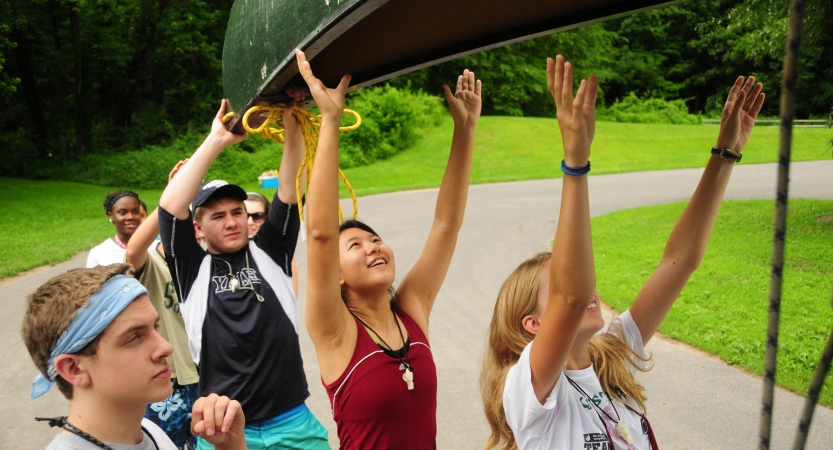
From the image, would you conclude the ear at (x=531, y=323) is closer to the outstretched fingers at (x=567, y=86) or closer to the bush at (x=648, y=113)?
the outstretched fingers at (x=567, y=86)

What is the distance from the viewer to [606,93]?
45688mm

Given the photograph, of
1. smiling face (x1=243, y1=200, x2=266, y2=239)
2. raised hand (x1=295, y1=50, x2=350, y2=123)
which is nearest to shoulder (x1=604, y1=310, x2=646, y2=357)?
raised hand (x1=295, y1=50, x2=350, y2=123)

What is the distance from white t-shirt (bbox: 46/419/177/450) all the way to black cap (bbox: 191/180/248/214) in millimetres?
1370

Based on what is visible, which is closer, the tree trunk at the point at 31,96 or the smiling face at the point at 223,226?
the smiling face at the point at 223,226

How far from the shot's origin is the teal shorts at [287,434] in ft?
9.67

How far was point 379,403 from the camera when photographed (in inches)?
89.3

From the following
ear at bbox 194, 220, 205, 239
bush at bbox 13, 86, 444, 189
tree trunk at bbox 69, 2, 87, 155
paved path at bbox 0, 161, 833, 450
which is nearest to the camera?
ear at bbox 194, 220, 205, 239

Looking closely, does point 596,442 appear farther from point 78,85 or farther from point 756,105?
point 78,85

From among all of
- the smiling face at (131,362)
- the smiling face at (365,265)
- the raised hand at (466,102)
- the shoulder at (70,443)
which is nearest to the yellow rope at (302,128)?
the smiling face at (365,265)

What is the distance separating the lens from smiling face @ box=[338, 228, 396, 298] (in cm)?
253

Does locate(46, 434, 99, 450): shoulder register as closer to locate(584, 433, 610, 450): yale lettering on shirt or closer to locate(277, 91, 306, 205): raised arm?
locate(277, 91, 306, 205): raised arm

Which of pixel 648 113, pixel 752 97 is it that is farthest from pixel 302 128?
pixel 648 113

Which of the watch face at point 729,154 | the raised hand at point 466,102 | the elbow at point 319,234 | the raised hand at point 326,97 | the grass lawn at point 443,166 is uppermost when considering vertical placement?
Answer: the grass lawn at point 443,166

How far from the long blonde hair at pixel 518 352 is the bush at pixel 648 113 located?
35.1m
